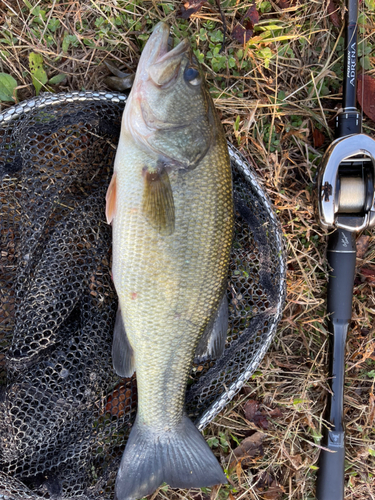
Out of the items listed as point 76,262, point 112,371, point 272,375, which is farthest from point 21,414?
point 272,375

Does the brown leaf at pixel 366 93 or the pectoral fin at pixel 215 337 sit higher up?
the brown leaf at pixel 366 93

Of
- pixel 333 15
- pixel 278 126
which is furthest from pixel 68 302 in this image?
pixel 333 15

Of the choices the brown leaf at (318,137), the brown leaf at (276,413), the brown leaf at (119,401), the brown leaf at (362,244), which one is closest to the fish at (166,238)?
the brown leaf at (119,401)

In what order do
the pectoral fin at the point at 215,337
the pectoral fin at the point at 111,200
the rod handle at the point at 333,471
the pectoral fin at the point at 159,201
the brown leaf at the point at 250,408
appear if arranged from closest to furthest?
1. the pectoral fin at the point at 159,201
2. the pectoral fin at the point at 111,200
3. the pectoral fin at the point at 215,337
4. the rod handle at the point at 333,471
5. the brown leaf at the point at 250,408

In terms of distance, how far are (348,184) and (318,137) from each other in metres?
0.53

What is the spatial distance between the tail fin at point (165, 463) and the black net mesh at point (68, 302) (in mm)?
157

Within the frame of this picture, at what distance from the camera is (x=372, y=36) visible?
93.8 inches

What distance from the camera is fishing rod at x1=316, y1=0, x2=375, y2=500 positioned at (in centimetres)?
197

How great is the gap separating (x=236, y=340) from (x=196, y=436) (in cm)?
54

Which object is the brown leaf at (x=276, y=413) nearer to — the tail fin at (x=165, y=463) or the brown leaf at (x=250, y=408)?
the brown leaf at (x=250, y=408)

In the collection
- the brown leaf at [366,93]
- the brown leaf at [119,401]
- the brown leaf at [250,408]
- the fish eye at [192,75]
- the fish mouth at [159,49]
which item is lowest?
the brown leaf at [250,408]

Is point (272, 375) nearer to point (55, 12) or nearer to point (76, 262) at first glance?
point (76, 262)

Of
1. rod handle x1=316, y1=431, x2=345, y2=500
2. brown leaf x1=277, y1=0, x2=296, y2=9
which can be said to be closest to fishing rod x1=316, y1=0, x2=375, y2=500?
rod handle x1=316, y1=431, x2=345, y2=500

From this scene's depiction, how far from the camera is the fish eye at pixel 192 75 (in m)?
1.69
